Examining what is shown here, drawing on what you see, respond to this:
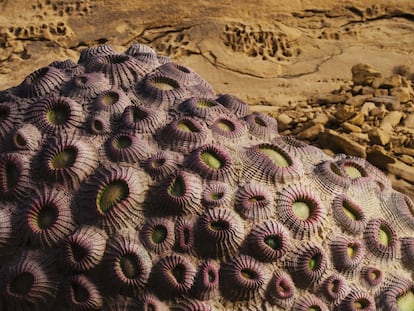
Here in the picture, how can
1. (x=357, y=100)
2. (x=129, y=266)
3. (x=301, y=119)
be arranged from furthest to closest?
(x=357, y=100), (x=301, y=119), (x=129, y=266)

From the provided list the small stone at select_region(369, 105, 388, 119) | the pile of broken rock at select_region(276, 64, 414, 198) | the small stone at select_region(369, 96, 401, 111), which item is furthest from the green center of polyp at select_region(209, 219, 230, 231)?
the small stone at select_region(369, 96, 401, 111)

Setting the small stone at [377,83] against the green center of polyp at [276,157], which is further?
the small stone at [377,83]

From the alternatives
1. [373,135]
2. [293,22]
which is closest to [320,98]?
[373,135]

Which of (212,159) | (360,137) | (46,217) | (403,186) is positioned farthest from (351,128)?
(46,217)

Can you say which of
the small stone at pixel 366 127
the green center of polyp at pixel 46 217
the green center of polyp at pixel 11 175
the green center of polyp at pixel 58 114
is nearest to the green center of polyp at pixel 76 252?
the green center of polyp at pixel 46 217

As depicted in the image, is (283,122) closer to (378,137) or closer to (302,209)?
(378,137)

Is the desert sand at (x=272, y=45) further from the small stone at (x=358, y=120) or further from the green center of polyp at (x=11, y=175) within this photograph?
the green center of polyp at (x=11, y=175)

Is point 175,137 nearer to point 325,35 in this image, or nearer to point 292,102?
point 292,102
